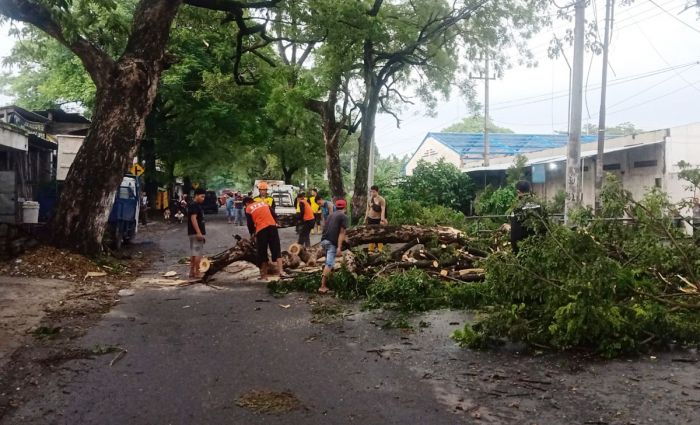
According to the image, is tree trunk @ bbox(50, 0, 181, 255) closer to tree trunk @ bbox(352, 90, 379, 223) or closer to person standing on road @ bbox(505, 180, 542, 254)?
person standing on road @ bbox(505, 180, 542, 254)

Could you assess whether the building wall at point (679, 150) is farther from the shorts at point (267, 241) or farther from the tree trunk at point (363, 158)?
the shorts at point (267, 241)

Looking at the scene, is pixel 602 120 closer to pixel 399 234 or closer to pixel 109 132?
pixel 399 234

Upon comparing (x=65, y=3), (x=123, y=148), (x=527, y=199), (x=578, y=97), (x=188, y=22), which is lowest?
(x=527, y=199)

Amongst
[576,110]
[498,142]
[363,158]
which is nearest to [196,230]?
[576,110]

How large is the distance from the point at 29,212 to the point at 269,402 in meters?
10.0

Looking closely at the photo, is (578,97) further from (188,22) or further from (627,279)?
(188,22)

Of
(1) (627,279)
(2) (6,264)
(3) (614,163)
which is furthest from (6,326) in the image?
(3) (614,163)

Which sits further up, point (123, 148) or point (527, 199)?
point (123, 148)

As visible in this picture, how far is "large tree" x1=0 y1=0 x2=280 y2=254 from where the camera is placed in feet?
38.7

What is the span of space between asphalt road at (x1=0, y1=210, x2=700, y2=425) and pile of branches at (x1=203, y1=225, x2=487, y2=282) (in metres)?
2.28

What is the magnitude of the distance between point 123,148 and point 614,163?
1860cm

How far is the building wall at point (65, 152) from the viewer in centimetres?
1689

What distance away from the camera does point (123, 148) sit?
12.1m

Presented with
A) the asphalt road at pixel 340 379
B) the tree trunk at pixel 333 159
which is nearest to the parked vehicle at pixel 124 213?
the asphalt road at pixel 340 379
